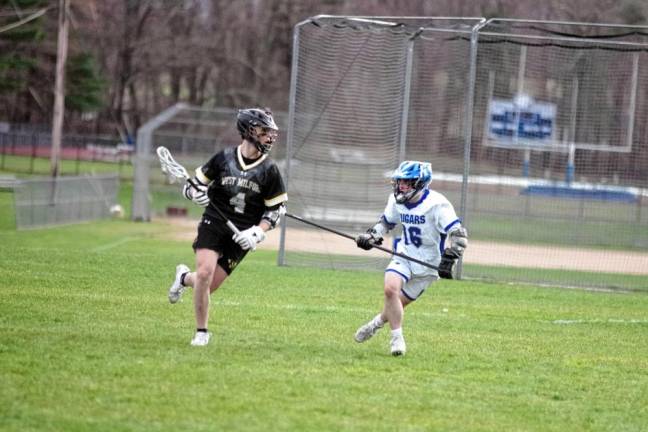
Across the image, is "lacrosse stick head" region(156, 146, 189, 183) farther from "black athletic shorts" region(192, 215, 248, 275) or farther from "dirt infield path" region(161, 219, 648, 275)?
"dirt infield path" region(161, 219, 648, 275)

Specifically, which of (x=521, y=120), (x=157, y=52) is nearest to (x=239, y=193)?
(x=521, y=120)

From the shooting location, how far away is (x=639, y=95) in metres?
22.0

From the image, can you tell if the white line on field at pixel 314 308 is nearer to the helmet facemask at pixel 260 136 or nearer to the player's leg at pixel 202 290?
the player's leg at pixel 202 290

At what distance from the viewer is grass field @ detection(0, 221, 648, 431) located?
25.1ft

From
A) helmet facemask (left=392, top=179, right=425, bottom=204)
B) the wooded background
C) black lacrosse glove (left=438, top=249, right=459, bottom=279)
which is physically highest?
the wooded background

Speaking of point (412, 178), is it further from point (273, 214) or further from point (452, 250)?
point (273, 214)

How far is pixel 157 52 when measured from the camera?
62.1 m

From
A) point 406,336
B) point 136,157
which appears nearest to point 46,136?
point 136,157

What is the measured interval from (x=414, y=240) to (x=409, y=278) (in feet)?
1.26

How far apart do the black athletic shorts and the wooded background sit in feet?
153

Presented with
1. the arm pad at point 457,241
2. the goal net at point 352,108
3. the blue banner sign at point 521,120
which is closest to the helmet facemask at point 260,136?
the arm pad at point 457,241

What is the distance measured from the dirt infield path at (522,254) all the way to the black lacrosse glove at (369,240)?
429 inches

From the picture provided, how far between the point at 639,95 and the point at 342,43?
591 cm

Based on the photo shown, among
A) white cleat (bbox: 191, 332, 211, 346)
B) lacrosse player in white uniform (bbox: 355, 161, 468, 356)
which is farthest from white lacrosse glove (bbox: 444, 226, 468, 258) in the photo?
white cleat (bbox: 191, 332, 211, 346)
